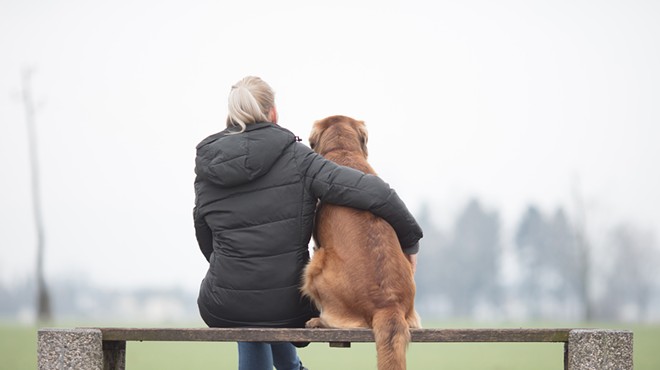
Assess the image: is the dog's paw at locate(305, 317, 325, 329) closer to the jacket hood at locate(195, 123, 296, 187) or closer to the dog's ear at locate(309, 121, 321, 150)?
the jacket hood at locate(195, 123, 296, 187)

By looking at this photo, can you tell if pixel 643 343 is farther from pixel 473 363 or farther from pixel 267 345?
pixel 267 345

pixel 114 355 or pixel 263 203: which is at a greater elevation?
pixel 263 203

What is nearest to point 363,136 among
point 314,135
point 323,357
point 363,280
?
point 314,135

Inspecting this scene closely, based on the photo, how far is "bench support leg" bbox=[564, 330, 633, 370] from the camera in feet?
13.5

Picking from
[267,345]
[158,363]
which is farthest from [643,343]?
[267,345]

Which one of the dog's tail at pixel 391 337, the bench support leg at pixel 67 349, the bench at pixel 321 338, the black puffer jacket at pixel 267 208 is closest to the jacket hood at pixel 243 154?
the black puffer jacket at pixel 267 208

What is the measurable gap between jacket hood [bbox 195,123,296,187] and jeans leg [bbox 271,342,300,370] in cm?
112

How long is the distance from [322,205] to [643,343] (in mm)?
13256

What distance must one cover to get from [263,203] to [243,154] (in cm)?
28

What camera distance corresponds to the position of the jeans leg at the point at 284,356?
4812 mm

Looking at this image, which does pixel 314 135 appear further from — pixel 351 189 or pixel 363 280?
pixel 363 280

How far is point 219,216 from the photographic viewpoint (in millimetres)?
4332

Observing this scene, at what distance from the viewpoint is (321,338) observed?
4016mm

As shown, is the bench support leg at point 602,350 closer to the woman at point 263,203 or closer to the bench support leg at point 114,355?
the woman at point 263,203
